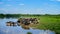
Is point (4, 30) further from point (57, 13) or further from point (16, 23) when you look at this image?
point (57, 13)

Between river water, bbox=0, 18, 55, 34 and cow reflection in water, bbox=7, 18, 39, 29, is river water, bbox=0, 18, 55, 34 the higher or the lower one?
the lower one

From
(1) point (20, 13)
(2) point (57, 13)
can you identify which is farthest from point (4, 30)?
(2) point (57, 13)

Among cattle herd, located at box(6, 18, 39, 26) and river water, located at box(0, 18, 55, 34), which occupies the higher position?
cattle herd, located at box(6, 18, 39, 26)

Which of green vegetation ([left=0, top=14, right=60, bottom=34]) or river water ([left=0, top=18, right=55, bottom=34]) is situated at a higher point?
green vegetation ([left=0, top=14, right=60, bottom=34])

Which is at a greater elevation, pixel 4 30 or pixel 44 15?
pixel 44 15

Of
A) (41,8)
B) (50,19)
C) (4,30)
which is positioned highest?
(41,8)

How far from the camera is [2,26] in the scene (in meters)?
1.67

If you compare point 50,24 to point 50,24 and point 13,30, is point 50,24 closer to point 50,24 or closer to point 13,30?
point 50,24

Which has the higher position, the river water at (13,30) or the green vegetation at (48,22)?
the green vegetation at (48,22)

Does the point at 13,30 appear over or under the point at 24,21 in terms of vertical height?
under

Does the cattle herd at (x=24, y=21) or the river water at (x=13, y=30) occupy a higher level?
the cattle herd at (x=24, y=21)

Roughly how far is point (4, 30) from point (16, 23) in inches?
7.0

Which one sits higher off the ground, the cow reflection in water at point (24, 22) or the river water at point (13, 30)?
the cow reflection in water at point (24, 22)

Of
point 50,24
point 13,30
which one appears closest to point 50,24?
point 50,24
